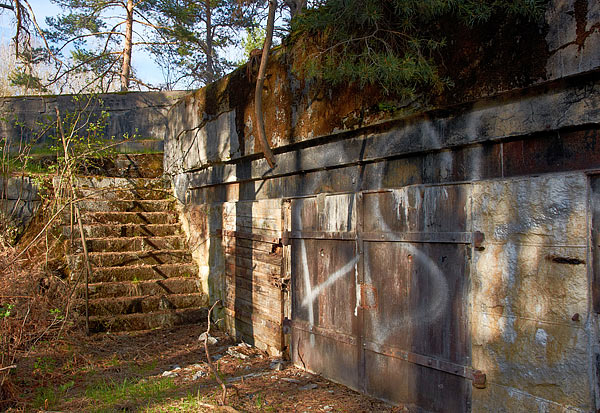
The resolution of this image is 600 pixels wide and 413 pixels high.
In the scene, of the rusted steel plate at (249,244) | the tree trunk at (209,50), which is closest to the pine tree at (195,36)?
the tree trunk at (209,50)

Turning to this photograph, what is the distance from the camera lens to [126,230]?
7207mm

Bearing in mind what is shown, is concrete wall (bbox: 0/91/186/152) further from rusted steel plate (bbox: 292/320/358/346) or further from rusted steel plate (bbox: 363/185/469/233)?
rusted steel plate (bbox: 363/185/469/233)

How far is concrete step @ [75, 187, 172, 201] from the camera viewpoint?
304 inches

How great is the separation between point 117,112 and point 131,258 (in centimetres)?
526

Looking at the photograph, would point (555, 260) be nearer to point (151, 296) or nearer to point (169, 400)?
point (169, 400)

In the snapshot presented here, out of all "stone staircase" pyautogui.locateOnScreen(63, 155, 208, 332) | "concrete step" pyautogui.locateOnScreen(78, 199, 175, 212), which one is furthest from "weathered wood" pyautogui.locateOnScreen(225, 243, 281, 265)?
"concrete step" pyautogui.locateOnScreen(78, 199, 175, 212)

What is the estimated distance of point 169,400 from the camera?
375 cm

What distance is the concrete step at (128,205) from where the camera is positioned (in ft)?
24.4

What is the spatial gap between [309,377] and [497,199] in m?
2.45

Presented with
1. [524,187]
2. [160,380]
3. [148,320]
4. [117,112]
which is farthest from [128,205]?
[524,187]

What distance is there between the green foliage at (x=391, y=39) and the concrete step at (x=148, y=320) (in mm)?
3844

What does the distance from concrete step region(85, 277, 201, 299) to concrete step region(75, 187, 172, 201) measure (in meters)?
2.01

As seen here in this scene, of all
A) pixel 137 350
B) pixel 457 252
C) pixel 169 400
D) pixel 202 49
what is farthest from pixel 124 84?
pixel 457 252

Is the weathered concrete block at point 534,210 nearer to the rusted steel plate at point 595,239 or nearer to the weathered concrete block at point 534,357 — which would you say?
the rusted steel plate at point 595,239
